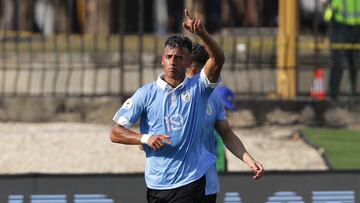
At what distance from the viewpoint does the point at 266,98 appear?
14438mm

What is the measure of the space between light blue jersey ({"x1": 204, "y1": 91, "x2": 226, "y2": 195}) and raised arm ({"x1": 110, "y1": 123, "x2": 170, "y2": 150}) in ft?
1.43

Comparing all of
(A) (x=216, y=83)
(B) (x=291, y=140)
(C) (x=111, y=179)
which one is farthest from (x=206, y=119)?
(B) (x=291, y=140)

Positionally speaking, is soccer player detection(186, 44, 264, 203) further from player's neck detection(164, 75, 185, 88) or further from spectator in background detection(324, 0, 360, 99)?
spectator in background detection(324, 0, 360, 99)

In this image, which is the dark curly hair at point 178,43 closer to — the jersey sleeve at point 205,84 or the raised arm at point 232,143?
the jersey sleeve at point 205,84

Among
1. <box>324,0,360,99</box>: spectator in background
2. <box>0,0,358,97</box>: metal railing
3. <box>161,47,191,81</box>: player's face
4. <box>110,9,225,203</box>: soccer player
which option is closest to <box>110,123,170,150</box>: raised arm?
<box>110,9,225,203</box>: soccer player

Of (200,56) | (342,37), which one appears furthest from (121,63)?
(200,56)

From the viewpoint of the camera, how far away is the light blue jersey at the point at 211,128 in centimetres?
744

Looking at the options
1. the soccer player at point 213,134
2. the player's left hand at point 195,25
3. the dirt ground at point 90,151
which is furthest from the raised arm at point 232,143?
the dirt ground at point 90,151

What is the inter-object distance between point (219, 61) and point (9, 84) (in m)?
8.06

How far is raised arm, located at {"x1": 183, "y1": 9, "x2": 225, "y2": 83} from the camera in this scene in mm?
6812

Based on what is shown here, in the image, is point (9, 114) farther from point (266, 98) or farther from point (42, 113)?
point (266, 98)

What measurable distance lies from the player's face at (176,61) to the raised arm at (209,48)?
135 millimetres

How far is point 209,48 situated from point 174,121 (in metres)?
0.52

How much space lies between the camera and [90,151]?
1312 cm
